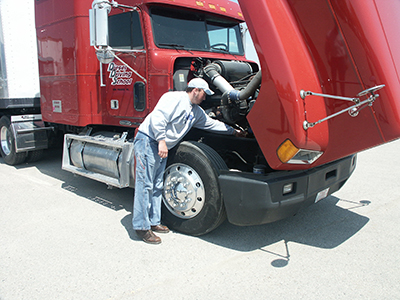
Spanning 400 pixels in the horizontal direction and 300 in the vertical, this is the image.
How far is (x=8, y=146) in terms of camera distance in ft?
24.6

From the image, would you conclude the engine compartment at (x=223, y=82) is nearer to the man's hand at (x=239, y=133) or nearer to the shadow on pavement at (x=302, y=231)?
the man's hand at (x=239, y=133)

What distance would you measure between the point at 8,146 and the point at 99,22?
15.7 ft

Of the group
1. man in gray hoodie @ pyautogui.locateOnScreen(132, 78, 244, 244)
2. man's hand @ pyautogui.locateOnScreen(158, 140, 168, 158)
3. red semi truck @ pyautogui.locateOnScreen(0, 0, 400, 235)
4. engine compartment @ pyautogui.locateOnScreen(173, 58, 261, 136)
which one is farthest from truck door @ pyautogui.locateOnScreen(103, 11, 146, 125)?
man's hand @ pyautogui.locateOnScreen(158, 140, 168, 158)

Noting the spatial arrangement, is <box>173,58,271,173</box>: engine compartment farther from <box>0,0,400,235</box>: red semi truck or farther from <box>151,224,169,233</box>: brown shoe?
<box>151,224,169,233</box>: brown shoe

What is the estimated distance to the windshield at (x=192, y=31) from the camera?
455cm

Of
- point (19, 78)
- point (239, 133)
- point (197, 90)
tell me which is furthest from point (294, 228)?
point (19, 78)

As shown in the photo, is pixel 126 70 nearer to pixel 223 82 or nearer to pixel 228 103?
pixel 223 82

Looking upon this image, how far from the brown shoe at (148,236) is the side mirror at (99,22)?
2182 millimetres

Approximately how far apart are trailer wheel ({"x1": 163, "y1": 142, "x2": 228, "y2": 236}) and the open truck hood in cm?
89

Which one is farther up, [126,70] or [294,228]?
[126,70]

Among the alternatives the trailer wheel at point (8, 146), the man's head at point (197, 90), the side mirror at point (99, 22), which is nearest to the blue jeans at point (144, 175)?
the man's head at point (197, 90)

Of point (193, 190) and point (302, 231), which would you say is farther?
point (302, 231)

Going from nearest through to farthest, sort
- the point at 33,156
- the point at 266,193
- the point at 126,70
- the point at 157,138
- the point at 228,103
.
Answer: the point at 266,193 → the point at 157,138 → the point at 228,103 → the point at 126,70 → the point at 33,156

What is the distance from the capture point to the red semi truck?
284 centimetres
